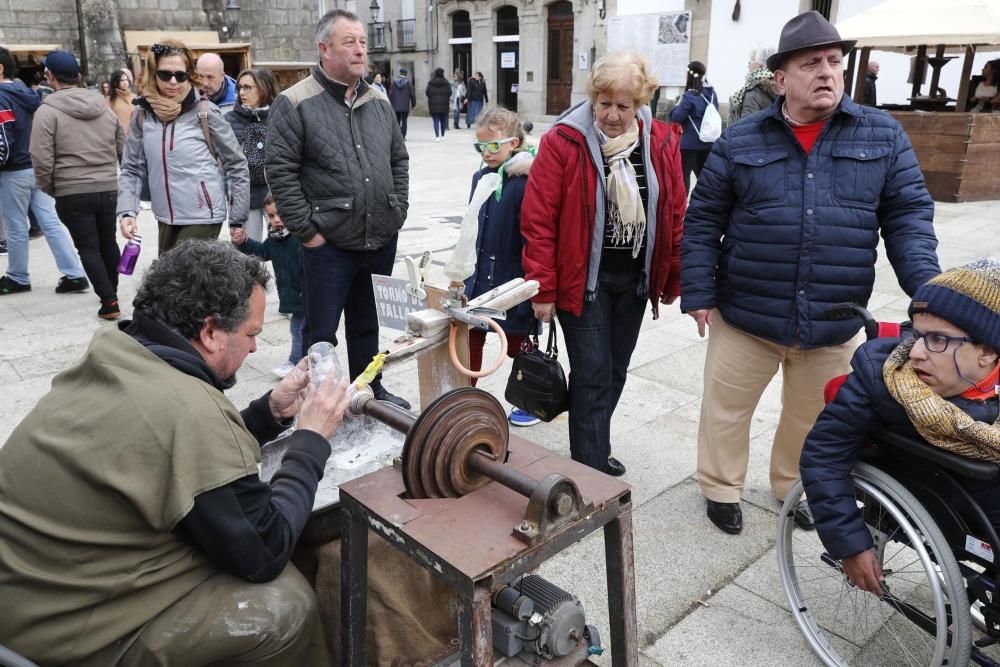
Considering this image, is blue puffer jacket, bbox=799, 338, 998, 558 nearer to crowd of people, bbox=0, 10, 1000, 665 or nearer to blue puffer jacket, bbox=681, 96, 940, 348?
crowd of people, bbox=0, 10, 1000, 665

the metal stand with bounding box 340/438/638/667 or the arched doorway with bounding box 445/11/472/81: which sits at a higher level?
the arched doorway with bounding box 445/11/472/81

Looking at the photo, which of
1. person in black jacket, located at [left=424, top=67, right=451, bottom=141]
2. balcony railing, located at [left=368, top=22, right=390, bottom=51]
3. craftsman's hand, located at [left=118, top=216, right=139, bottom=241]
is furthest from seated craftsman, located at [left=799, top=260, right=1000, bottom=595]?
balcony railing, located at [left=368, top=22, right=390, bottom=51]

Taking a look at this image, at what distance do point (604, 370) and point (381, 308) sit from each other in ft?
2.95

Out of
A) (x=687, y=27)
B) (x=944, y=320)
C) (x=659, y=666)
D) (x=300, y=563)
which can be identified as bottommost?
(x=659, y=666)

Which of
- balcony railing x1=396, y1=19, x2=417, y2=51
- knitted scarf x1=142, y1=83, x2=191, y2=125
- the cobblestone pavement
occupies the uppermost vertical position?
balcony railing x1=396, y1=19, x2=417, y2=51

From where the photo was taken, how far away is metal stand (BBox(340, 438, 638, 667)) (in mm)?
1608

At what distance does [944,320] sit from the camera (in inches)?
75.9

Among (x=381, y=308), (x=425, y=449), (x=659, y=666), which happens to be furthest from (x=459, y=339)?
(x=659, y=666)

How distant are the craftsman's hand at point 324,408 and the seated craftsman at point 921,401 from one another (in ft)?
4.20

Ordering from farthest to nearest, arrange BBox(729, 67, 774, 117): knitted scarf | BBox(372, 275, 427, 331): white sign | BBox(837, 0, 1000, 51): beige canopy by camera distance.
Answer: BBox(837, 0, 1000, 51): beige canopy < BBox(729, 67, 774, 117): knitted scarf < BBox(372, 275, 427, 331): white sign

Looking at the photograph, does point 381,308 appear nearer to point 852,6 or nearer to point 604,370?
point 604,370

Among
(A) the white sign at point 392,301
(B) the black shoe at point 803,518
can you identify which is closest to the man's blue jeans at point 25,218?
(A) the white sign at point 392,301

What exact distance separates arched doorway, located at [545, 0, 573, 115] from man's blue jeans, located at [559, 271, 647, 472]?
21.0 m

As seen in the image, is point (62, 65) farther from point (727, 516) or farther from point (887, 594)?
point (887, 594)
